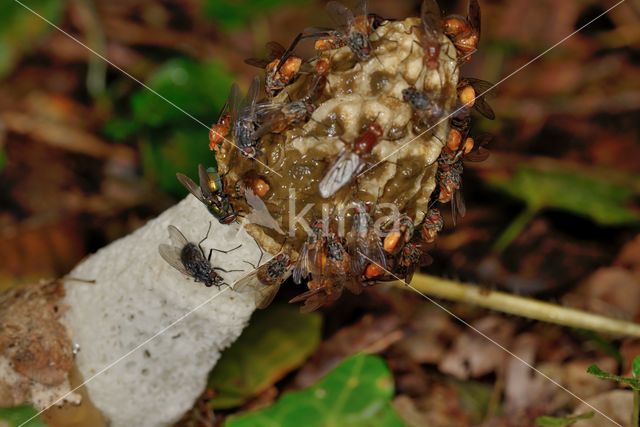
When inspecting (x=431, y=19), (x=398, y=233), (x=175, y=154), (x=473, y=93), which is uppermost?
(x=431, y=19)

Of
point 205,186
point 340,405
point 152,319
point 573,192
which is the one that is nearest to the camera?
point 205,186

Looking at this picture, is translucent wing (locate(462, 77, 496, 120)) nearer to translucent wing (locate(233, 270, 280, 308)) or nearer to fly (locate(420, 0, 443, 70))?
fly (locate(420, 0, 443, 70))

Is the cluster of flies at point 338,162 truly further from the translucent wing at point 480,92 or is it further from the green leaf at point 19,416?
the green leaf at point 19,416

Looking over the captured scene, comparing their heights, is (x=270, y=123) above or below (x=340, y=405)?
above

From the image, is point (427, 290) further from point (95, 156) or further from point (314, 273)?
point (95, 156)

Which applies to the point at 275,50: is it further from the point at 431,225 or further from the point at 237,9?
the point at 237,9

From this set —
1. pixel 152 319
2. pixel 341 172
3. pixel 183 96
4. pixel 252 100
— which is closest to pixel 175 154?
pixel 183 96

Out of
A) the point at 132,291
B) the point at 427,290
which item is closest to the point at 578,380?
the point at 427,290
